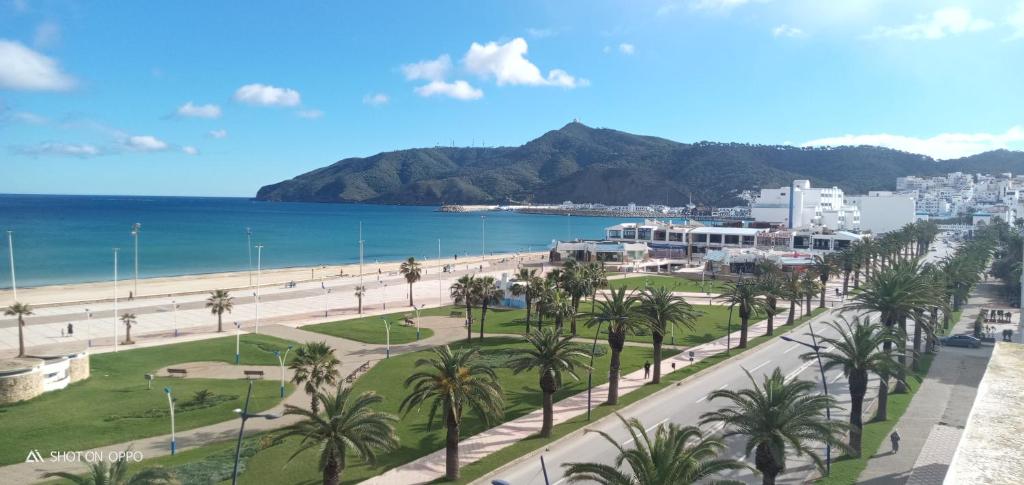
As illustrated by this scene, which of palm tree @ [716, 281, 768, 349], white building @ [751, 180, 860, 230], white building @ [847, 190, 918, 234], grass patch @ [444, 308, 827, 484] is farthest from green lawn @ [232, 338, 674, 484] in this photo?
white building @ [847, 190, 918, 234]

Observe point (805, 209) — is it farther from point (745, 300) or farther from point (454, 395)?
point (454, 395)

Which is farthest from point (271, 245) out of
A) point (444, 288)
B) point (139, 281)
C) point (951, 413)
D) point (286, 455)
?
point (951, 413)

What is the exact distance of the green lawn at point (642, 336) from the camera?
161 feet

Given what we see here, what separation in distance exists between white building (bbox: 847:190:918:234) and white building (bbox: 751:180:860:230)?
279 inches

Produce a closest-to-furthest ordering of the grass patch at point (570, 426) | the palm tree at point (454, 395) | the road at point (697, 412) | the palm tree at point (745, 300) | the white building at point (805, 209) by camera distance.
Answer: the palm tree at point (454, 395)
the road at point (697, 412)
the grass patch at point (570, 426)
the palm tree at point (745, 300)
the white building at point (805, 209)

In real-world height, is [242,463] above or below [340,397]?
below

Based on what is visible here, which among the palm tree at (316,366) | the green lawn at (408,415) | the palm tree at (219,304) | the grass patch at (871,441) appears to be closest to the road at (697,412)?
the grass patch at (871,441)

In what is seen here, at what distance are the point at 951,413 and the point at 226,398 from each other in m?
37.1

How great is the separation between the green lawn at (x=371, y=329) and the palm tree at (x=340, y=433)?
89.9ft

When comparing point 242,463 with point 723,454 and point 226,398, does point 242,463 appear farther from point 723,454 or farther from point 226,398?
point 723,454

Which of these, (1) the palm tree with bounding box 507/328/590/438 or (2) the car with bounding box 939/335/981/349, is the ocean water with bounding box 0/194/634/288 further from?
(2) the car with bounding box 939/335/981/349

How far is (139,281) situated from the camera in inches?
3396

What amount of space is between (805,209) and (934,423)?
131602 millimetres

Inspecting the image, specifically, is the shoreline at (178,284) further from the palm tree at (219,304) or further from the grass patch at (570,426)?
the grass patch at (570,426)
